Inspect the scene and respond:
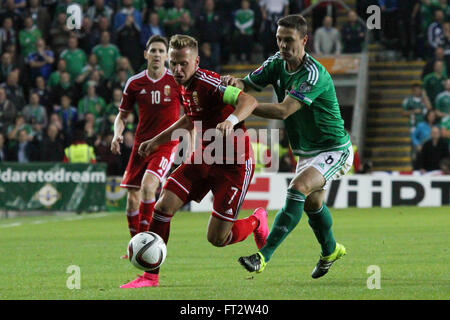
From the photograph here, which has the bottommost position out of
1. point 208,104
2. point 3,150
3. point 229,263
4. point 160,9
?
point 3,150

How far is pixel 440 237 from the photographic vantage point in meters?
13.5

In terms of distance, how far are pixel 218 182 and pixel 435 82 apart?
1420 cm

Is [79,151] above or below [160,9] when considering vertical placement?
below

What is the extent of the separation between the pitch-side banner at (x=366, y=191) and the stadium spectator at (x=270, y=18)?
4665mm

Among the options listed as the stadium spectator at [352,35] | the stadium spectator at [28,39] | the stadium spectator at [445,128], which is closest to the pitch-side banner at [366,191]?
the stadium spectator at [445,128]

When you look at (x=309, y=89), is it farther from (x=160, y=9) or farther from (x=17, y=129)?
(x=160, y=9)

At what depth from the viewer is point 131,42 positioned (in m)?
23.5

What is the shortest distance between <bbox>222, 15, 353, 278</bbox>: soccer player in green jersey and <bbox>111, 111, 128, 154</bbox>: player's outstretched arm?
2.33 meters

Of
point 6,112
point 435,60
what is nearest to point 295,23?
point 435,60

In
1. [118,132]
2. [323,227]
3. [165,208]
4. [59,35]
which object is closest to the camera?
[165,208]

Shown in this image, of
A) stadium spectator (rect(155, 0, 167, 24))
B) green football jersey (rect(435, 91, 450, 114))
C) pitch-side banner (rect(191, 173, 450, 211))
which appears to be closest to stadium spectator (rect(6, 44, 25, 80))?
stadium spectator (rect(155, 0, 167, 24))

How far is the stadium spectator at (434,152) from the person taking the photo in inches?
816

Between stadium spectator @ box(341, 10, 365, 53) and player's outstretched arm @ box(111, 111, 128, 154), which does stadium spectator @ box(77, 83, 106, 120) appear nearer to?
stadium spectator @ box(341, 10, 365, 53)

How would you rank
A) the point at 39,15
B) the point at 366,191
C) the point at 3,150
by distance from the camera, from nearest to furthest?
the point at 366,191 < the point at 3,150 < the point at 39,15
